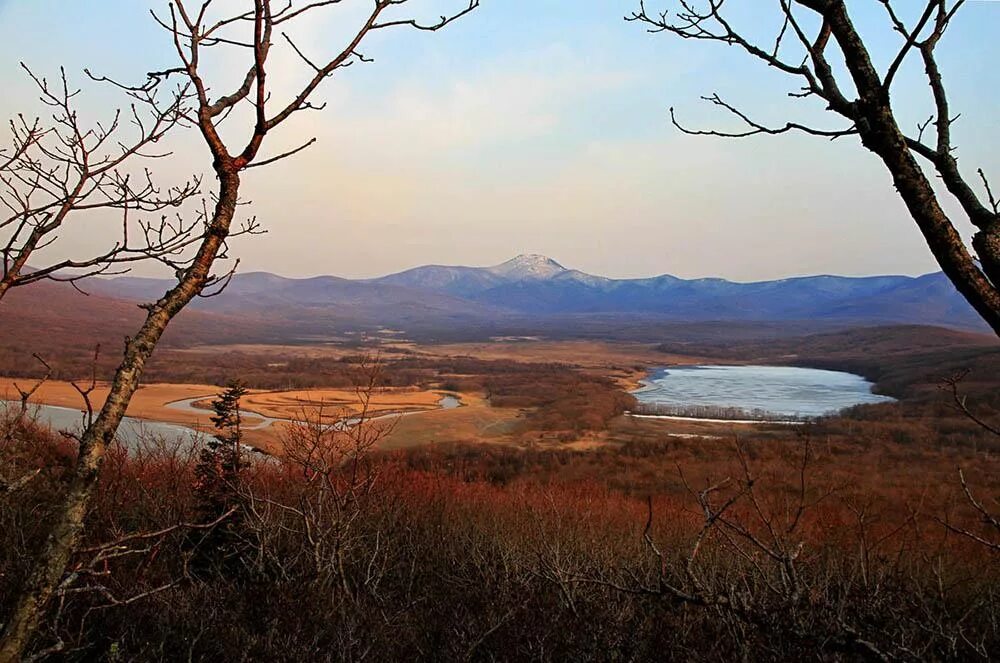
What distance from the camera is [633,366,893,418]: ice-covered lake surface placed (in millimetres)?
44188

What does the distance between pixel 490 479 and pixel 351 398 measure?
20730 mm

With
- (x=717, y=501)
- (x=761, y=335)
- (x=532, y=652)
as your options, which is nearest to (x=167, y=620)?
(x=532, y=652)

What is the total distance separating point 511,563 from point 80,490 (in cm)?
992

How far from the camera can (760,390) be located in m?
54.0

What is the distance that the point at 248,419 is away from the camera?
34.8m

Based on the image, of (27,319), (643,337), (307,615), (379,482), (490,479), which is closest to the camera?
(307,615)

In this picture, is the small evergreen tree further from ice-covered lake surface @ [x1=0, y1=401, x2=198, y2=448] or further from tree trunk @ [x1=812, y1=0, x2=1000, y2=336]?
ice-covered lake surface @ [x1=0, y1=401, x2=198, y2=448]

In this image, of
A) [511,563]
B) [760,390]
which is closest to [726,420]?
[760,390]

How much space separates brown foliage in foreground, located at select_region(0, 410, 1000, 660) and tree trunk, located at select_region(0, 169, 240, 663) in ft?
0.29

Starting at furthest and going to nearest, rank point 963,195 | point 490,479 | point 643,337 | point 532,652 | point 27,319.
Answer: point 643,337 → point 27,319 → point 490,479 → point 532,652 → point 963,195

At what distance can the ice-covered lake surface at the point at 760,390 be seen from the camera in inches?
1740

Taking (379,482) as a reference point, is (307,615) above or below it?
above

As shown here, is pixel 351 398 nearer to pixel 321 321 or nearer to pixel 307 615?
pixel 307 615

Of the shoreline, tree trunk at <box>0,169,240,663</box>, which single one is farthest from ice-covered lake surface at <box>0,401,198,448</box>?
tree trunk at <box>0,169,240,663</box>
